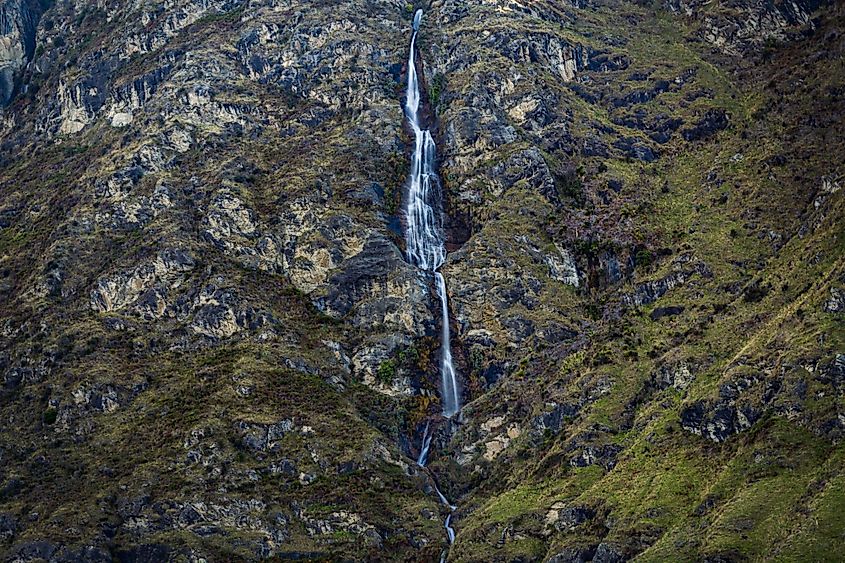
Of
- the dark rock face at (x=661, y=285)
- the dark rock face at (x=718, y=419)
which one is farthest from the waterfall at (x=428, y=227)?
the dark rock face at (x=718, y=419)

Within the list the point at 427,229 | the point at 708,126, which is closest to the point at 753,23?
the point at 708,126

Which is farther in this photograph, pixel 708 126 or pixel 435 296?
pixel 708 126

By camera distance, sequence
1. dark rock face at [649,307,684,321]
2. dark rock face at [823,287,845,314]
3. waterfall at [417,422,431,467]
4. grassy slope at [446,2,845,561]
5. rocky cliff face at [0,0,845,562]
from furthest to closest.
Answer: dark rock face at [649,307,684,321] → waterfall at [417,422,431,467] → rocky cliff face at [0,0,845,562] → dark rock face at [823,287,845,314] → grassy slope at [446,2,845,561]

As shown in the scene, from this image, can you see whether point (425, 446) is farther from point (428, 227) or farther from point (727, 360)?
point (428, 227)

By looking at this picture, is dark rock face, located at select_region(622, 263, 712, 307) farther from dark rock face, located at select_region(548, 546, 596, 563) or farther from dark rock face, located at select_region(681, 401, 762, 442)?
dark rock face, located at select_region(548, 546, 596, 563)

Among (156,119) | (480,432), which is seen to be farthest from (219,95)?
(480,432)

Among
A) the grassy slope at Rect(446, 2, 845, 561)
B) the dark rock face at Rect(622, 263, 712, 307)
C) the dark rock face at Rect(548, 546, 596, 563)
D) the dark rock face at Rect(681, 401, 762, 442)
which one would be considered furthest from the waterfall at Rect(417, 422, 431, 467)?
the dark rock face at Rect(681, 401, 762, 442)

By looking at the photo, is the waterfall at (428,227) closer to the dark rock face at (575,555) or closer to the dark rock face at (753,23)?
the dark rock face at (575,555)
